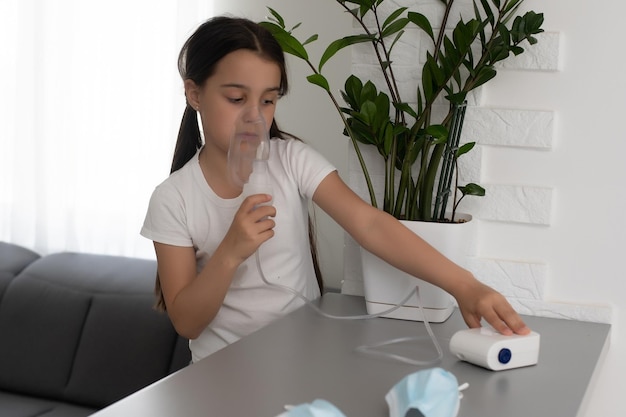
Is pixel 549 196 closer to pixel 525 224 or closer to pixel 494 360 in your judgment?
pixel 525 224

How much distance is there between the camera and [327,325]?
4.68 ft

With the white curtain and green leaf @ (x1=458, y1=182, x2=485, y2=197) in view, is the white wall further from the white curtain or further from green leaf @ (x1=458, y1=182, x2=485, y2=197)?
the white curtain

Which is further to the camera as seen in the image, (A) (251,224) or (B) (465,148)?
(B) (465,148)

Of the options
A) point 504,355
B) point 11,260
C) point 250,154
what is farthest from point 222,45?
point 11,260

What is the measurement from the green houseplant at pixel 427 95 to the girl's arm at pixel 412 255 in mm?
74

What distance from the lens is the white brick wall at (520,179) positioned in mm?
1547

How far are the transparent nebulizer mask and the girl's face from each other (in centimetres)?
4

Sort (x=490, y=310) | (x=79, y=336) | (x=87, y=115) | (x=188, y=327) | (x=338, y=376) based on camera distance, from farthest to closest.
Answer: (x=87, y=115) → (x=79, y=336) → (x=188, y=327) → (x=490, y=310) → (x=338, y=376)

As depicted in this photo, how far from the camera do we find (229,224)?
1.57 m

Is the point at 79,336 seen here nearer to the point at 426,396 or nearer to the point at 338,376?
the point at 338,376

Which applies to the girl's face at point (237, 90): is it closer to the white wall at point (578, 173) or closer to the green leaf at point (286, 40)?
the green leaf at point (286, 40)

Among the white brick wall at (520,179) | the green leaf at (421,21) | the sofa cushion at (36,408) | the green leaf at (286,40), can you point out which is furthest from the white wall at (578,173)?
the sofa cushion at (36,408)

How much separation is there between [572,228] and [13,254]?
205 centimetres

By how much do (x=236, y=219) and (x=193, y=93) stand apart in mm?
333
